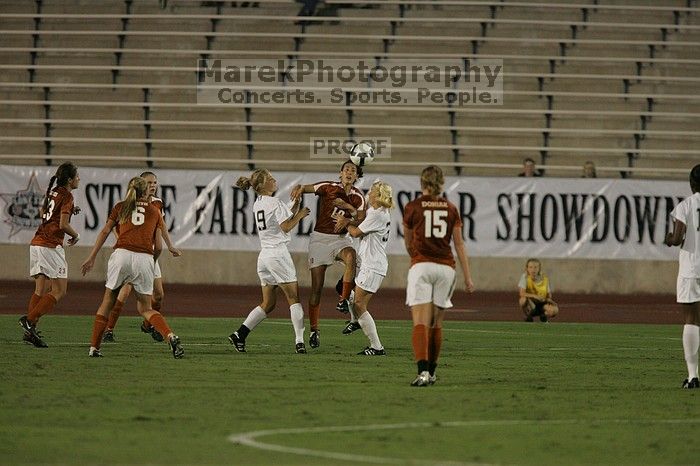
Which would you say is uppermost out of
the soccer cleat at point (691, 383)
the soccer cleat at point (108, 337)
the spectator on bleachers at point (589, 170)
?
the spectator on bleachers at point (589, 170)

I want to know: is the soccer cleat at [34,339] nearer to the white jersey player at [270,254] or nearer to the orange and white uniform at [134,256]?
the orange and white uniform at [134,256]

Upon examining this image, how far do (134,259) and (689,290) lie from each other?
5729 millimetres

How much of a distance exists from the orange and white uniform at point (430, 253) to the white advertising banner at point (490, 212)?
1518 cm

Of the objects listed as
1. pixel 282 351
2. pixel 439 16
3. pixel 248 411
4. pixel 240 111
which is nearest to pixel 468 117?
pixel 439 16

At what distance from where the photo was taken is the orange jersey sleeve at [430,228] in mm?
12008

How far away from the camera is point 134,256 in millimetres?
13898

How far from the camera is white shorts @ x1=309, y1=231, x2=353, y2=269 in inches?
664

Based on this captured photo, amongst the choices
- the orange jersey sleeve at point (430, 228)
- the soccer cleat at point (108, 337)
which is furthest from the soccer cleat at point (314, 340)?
the orange jersey sleeve at point (430, 228)

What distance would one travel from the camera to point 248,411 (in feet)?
33.5

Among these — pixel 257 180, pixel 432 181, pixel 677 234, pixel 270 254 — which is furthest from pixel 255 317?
pixel 677 234

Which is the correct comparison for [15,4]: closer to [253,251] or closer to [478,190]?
[253,251]

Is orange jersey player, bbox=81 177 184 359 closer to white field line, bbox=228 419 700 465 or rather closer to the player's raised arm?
white field line, bbox=228 419 700 465

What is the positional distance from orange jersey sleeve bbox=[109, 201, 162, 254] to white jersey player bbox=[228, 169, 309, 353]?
130 cm

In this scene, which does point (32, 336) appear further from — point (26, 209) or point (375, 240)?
point (26, 209)
